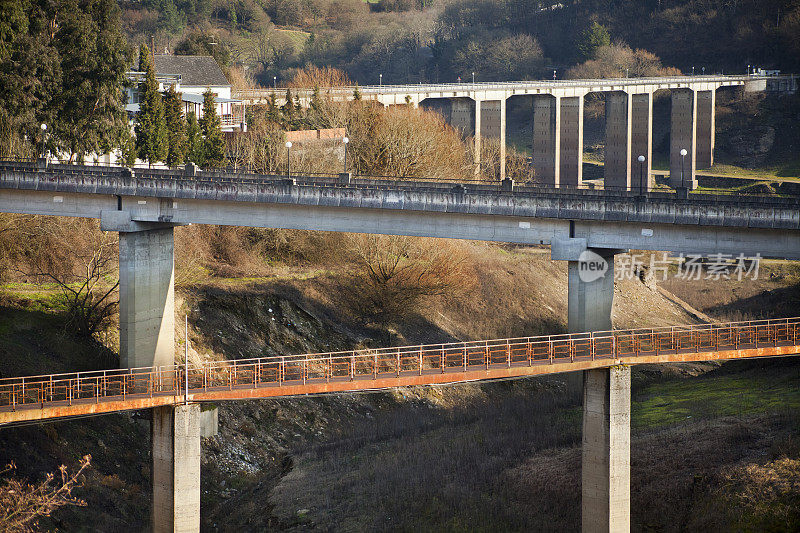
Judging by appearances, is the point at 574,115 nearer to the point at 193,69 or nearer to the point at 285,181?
the point at 193,69

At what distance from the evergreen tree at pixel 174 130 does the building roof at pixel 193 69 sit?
54.4 ft

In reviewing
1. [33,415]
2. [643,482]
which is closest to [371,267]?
[643,482]

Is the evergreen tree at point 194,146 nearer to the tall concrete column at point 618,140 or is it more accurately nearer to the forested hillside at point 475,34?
the tall concrete column at point 618,140

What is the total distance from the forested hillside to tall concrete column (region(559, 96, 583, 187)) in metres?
36.0

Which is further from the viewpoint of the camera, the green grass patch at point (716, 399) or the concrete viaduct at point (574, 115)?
the concrete viaduct at point (574, 115)

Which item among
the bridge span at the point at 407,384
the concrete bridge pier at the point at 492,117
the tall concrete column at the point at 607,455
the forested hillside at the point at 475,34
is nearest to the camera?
the bridge span at the point at 407,384

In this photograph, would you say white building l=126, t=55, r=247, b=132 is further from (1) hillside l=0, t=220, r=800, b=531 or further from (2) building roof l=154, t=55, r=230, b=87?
(1) hillside l=0, t=220, r=800, b=531

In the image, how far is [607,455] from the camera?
34.2m

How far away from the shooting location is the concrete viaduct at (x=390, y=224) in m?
34.2

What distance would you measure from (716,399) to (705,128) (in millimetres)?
81491

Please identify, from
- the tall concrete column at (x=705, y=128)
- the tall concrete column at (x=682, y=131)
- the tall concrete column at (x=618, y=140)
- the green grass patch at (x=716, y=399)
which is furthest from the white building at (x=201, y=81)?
the tall concrete column at (x=705, y=128)

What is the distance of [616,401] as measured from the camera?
113 ft

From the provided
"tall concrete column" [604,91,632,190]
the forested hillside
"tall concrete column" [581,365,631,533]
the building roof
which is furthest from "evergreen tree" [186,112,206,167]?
the forested hillside

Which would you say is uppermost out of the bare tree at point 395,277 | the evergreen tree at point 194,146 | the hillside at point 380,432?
the evergreen tree at point 194,146
